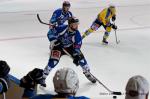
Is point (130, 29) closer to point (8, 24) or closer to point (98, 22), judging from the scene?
point (98, 22)

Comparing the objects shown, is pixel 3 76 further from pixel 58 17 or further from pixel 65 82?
pixel 58 17

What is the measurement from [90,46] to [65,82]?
6.02 m

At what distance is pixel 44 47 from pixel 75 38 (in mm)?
2938

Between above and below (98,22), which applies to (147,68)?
below

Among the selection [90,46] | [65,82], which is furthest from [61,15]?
[65,82]

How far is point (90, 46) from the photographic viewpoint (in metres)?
8.15

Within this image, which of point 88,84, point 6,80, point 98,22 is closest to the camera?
point 6,80

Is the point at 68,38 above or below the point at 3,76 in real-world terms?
below

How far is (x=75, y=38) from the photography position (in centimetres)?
527

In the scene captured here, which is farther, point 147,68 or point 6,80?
point 147,68

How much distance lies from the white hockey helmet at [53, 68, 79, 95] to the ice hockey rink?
284cm

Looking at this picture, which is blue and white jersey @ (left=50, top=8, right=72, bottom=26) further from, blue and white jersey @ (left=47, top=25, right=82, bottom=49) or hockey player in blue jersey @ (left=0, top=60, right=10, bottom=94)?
hockey player in blue jersey @ (left=0, top=60, right=10, bottom=94)

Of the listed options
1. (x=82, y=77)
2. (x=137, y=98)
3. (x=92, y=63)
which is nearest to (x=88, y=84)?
(x=82, y=77)

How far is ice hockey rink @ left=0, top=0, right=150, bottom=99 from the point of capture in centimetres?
600
